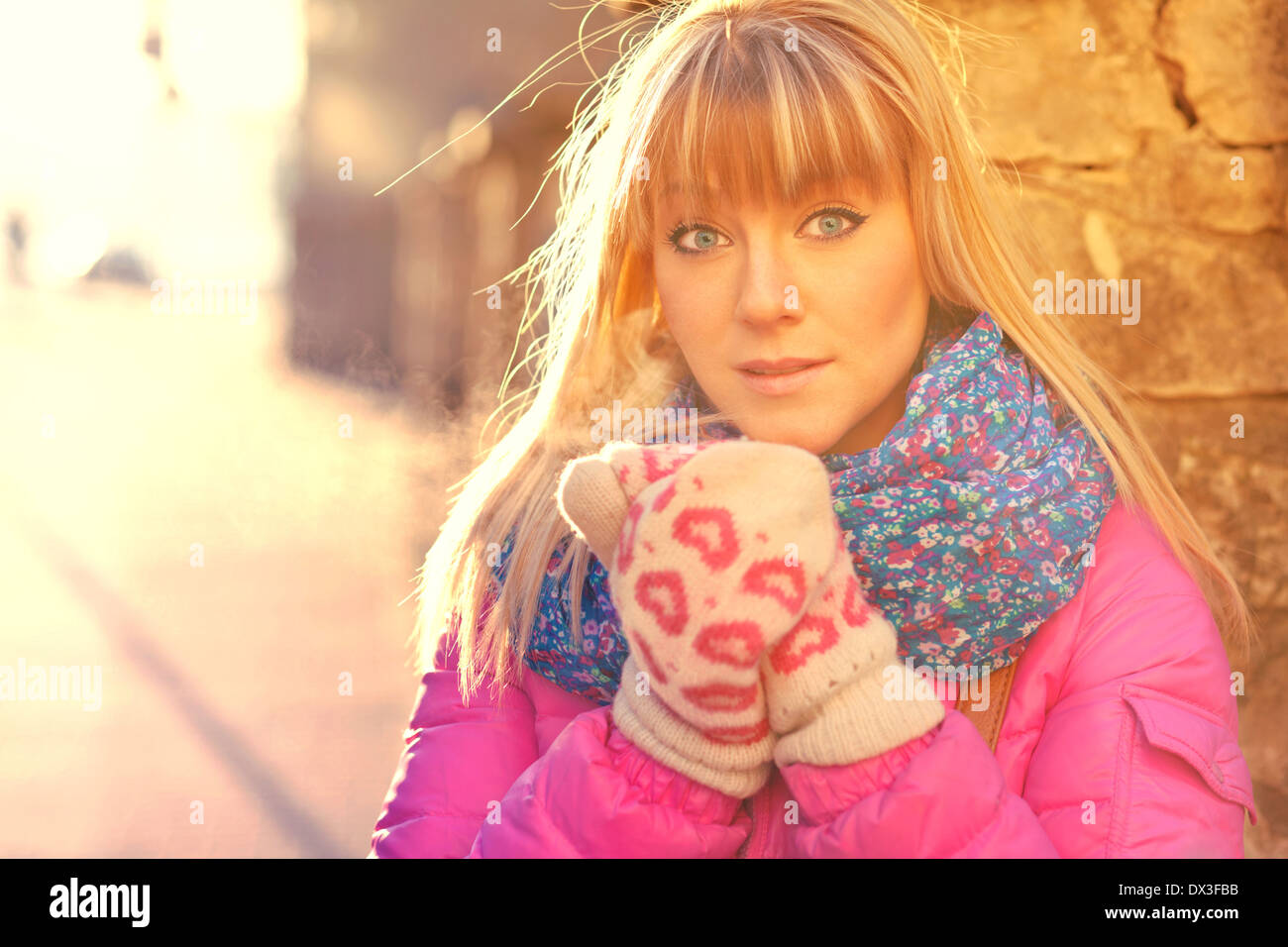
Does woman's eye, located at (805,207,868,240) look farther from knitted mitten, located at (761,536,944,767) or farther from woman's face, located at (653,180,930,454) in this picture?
knitted mitten, located at (761,536,944,767)

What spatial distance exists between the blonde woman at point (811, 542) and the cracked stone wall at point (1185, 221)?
436mm

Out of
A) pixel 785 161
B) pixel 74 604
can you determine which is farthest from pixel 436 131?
pixel 74 604

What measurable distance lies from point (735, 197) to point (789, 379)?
0.73 feet

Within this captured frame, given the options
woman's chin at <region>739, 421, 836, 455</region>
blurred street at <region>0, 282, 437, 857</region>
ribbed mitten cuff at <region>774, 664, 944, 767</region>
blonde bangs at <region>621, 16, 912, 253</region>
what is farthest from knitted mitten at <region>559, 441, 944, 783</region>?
blurred street at <region>0, 282, 437, 857</region>

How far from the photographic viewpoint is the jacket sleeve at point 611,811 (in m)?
1.05

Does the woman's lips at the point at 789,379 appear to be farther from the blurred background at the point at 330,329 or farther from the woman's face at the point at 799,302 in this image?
the blurred background at the point at 330,329

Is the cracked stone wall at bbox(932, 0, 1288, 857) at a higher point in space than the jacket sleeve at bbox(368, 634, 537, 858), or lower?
higher

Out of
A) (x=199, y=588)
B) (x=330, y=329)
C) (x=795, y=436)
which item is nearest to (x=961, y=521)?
(x=795, y=436)

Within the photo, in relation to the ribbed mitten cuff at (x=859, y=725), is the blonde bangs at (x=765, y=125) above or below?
above

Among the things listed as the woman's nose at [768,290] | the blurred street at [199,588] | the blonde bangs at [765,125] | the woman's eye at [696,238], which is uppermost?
the blonde bangs at [765,125]

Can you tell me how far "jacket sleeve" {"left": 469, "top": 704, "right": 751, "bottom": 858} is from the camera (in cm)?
105

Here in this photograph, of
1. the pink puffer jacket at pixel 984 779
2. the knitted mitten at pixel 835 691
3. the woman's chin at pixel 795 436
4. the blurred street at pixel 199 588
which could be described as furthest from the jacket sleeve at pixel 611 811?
the blurred street at pixel 199 588

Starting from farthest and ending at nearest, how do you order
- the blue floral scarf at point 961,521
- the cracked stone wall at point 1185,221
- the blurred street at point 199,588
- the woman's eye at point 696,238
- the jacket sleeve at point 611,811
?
the blurred street at point 199,588 → the cracked stone wall at point 1185,221 → the woman's eye at point 696,238 → the blue floral scarf at point 961,521 → the jacket sleeve at point 611,811

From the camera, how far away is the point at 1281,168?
1905mm
